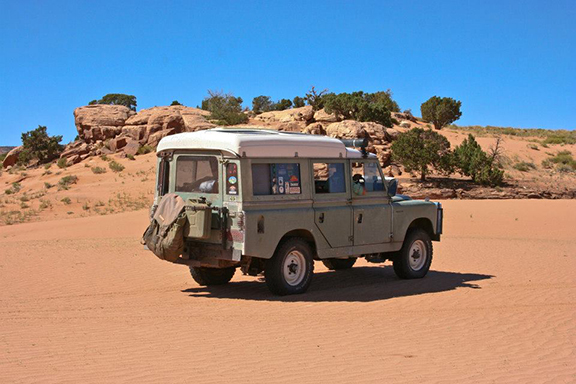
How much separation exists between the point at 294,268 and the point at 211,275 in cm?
183

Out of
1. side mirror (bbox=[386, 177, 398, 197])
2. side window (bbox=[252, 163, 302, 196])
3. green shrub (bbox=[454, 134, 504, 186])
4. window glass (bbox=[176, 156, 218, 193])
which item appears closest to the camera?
side window (bbox=[252, 163, 302, 196])

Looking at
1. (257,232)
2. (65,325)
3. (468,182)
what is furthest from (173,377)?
(468,182)

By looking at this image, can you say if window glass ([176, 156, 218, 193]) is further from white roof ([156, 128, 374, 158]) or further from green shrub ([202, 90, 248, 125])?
green shrub ([202, 90, 248, 125])

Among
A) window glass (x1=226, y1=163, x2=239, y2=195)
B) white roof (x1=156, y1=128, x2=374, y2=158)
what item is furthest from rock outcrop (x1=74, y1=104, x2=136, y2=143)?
window glass (x1=226, y1=163, x2=239, y2=195)

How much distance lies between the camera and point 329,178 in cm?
1109

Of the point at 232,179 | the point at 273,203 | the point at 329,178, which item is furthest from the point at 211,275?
the point at 329,178

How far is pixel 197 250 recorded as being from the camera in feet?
33.9

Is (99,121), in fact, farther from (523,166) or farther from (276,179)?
(276,179)

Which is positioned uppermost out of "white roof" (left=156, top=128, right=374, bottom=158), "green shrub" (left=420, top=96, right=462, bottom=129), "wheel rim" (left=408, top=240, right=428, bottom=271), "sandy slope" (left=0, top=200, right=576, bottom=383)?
"green shrub" (left=420, top=96, right=462, bottom=129)

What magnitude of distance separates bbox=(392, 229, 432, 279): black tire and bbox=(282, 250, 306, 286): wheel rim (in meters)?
2.56

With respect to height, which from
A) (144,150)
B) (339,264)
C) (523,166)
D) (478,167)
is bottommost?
(339,264)

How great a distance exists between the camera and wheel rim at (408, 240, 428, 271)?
12743mm

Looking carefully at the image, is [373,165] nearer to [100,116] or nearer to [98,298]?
[98,298]

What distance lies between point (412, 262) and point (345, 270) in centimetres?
174
